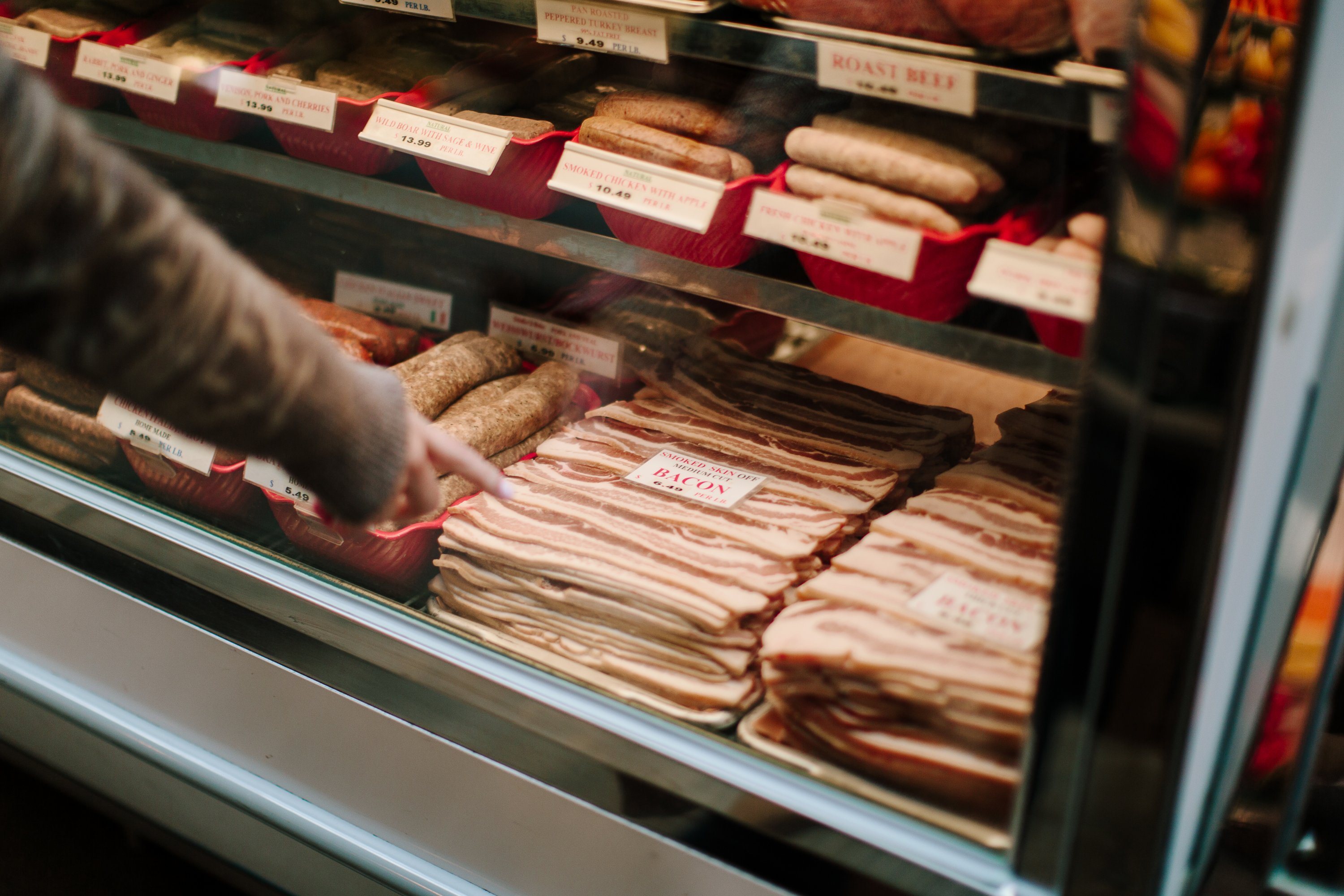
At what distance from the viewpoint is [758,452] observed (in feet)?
5.41

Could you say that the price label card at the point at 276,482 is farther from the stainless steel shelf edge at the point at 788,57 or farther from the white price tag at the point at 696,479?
the stainless steel shelf edge at the point at 788,57

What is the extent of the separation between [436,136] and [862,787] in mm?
1148

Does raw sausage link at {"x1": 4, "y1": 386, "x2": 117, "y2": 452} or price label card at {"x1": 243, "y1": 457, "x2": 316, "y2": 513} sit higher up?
price label card at {"x1": 243, "y1": 457, "x2": 316, "y2": 513}

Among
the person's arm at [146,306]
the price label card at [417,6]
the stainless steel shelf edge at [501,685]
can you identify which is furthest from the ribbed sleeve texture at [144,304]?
the price label card at [417,6]

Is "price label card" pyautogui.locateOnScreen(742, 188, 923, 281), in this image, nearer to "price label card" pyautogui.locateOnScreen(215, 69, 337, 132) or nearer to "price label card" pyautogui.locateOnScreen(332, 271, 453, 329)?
"price label card" pyautogui.locateOnScreen(215, 69, 337, 132)

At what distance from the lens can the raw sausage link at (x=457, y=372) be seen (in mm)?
1818

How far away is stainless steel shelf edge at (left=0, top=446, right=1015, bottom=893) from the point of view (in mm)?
1155

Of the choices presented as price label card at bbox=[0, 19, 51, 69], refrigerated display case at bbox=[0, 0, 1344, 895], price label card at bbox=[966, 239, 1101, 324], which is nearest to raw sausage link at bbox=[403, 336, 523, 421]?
refrigerated display case at bbox=[0, 0, 1344, 895]

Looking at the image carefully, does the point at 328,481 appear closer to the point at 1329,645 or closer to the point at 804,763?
the point at 804,763

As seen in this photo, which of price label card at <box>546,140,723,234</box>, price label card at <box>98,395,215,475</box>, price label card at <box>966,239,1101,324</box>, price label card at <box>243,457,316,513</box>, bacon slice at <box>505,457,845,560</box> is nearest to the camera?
price label card at <box>966,239,1101,324</box>

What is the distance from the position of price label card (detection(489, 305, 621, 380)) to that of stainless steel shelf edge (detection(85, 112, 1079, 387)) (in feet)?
1.12

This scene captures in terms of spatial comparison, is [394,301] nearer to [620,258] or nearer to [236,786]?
[620,258]

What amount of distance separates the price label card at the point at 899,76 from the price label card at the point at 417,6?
624 mm

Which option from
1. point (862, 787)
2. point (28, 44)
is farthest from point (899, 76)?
point (28, 44)
